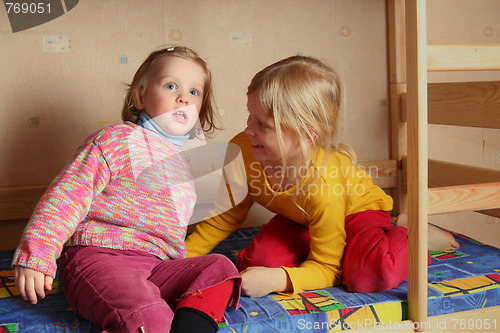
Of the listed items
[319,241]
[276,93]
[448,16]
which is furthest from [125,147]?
[448,16]

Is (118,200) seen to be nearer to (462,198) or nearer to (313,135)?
(313,135)

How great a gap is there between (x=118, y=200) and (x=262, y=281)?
32 centimetres

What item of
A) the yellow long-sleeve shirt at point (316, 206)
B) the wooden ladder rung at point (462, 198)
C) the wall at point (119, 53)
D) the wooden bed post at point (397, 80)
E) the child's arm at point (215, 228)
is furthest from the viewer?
the wooden bed post at point (397, 80)

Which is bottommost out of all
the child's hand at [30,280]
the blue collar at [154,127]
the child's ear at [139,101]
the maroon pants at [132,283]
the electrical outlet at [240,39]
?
the maroon pants at [132,283]

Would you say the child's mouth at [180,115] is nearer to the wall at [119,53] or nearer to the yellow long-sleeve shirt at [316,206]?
the yellow long-sleeve shirt at [316,206]

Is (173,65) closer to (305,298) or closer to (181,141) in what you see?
(181,141)

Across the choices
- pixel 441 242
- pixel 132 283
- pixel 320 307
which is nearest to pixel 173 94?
pixel 132 283

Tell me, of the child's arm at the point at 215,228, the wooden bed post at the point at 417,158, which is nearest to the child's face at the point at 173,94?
the child's arm at the point at 215,228

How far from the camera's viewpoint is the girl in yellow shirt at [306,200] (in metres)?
1.01

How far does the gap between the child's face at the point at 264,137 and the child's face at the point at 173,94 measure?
13 cm

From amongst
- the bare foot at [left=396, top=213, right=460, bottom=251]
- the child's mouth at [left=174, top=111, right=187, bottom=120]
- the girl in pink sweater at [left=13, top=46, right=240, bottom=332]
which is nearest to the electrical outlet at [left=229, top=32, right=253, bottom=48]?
the girl in pink sweater at [left=13, top=46, right=240, bottom=332]

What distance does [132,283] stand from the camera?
854 mm

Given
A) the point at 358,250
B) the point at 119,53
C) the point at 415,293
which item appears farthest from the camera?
the point at 119,53

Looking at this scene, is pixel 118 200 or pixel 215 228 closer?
pixel 118 200
